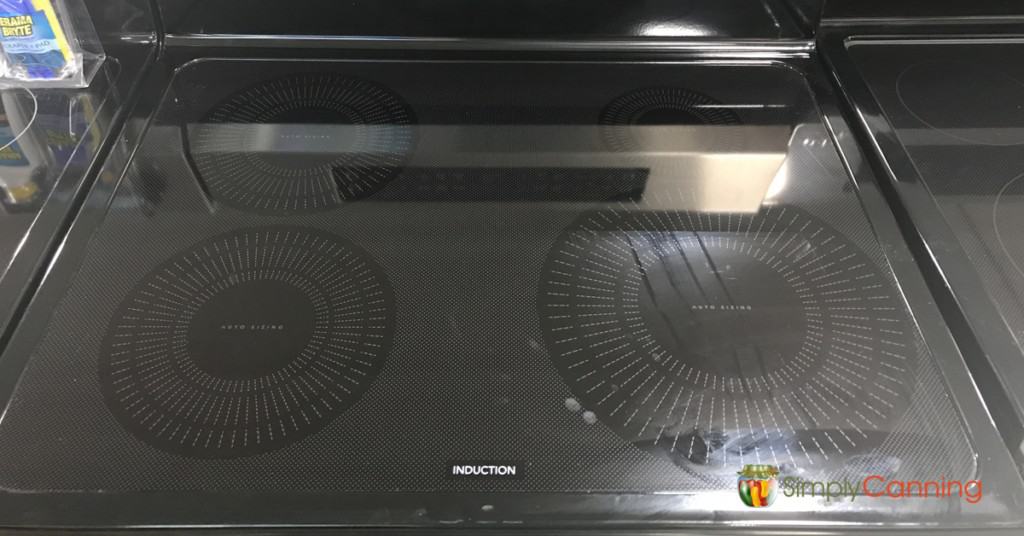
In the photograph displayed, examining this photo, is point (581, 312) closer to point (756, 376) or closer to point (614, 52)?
point (756, 376)

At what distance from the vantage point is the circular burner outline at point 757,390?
55 centimetres

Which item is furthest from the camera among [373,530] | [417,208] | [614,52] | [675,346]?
[614,52]

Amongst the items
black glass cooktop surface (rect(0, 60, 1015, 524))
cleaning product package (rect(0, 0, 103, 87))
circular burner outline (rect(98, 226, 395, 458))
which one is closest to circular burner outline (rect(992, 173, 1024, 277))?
black glass cooktop surface (rect(0, 60, 1015, 524))

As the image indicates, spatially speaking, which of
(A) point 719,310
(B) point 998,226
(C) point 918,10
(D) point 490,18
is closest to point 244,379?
(A) point 719,310

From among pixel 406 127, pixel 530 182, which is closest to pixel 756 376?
pixel 530 182

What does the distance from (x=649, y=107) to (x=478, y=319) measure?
15.1 inches

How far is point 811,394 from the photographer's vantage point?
57 centimetres

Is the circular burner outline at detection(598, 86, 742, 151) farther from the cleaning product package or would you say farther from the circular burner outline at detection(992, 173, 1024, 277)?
the cleaning product package

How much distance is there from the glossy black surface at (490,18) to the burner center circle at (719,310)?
1.17 ft

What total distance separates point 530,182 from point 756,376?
12.4 inches

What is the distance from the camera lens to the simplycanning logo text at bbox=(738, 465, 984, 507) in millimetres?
516

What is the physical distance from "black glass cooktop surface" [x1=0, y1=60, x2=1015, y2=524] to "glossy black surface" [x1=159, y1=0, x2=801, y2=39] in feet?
0.33

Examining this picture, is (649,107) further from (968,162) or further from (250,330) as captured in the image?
(250,330)

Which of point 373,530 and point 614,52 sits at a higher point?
point 614,52
